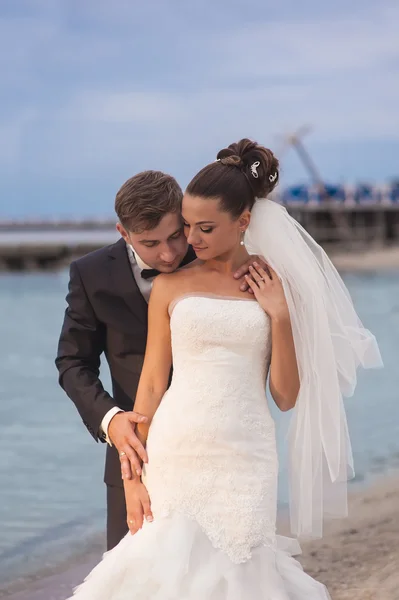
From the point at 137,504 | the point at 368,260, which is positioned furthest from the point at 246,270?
the point at 368,260

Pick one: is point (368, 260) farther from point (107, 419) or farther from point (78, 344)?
point (107, 419)

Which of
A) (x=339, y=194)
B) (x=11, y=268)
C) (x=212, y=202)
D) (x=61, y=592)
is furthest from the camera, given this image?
(x=339, y=194)

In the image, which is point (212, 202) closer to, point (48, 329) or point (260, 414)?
point (260, 414)

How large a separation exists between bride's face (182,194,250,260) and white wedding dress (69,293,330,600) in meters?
0.15

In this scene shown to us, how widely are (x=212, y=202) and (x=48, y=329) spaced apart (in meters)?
27.0

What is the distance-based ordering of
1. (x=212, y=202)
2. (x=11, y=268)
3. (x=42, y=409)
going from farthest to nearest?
(x=11, y=268) → (x=42, y=409) → (x=212, y=202)

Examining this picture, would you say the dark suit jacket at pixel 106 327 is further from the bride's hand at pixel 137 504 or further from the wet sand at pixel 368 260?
the wet sand at pixel 368 260

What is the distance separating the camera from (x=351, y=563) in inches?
205

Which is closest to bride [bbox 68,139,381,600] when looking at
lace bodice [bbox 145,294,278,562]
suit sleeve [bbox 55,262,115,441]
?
lace bodice [bbox 145,294,278,562]

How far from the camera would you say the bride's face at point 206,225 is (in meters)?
2.75

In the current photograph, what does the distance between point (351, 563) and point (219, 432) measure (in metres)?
2.73

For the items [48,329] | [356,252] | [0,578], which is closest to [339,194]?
[356,252]

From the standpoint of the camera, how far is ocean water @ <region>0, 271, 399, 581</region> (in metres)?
7.11

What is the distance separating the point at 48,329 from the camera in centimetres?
2938
